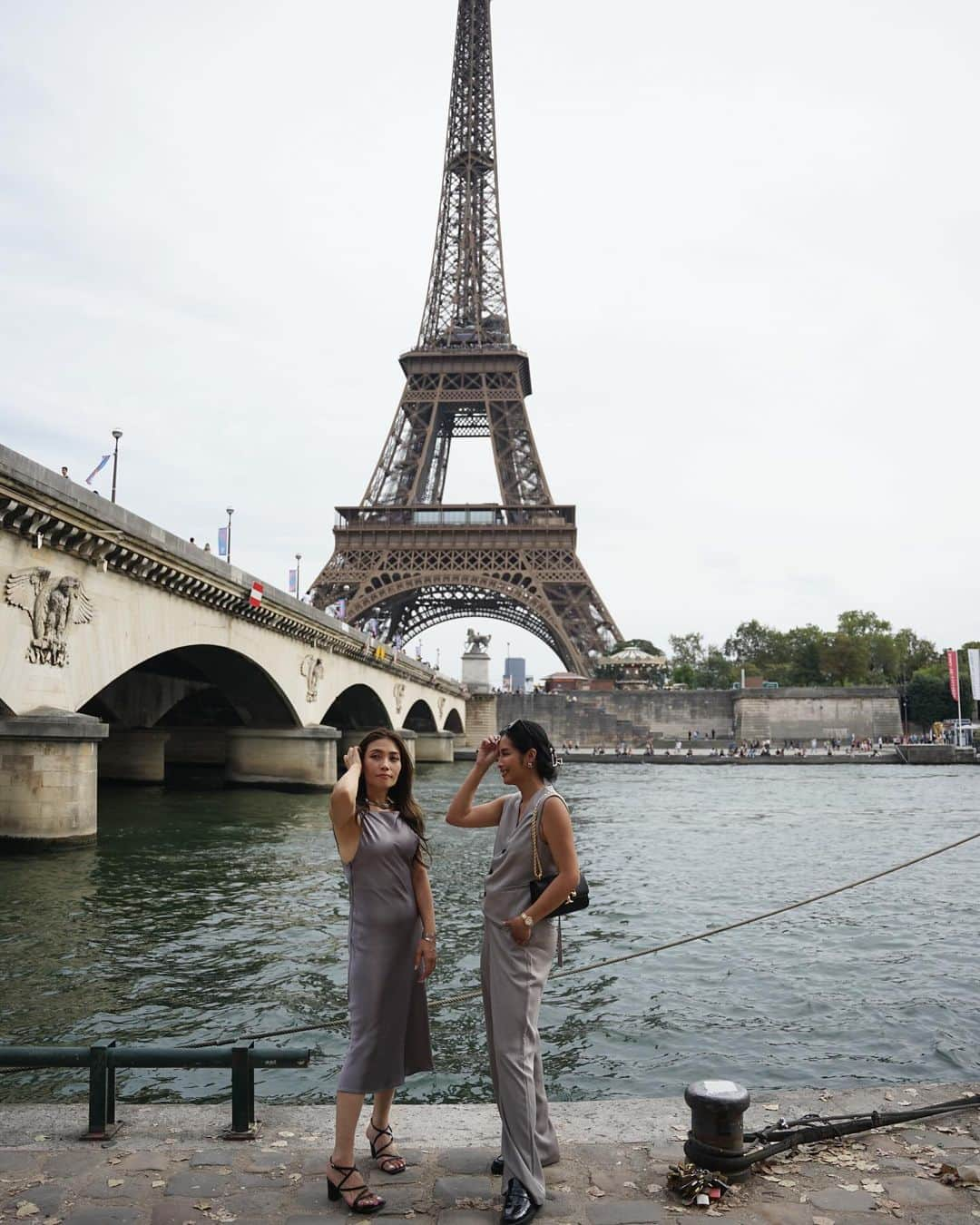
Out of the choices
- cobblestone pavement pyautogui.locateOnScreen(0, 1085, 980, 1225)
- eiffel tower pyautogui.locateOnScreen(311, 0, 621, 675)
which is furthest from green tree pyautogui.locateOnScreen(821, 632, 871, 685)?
cobblestone pavement pyautogui.locateOnScreen(0, 1085, 980, 1225)

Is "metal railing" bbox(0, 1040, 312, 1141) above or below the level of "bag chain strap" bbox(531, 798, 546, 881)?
below

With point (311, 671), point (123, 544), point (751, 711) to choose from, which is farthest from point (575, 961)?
point (751, 711)

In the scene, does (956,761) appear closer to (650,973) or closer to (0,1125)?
(650,973)

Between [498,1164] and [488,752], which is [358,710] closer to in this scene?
[488,752]

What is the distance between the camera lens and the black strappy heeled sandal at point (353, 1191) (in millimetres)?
4086

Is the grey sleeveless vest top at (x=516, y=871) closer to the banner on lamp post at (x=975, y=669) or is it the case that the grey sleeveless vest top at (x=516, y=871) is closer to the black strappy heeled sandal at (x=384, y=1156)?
the black strappy heeled sandal at (x=384, y=1156)

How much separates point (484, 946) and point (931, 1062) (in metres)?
4.60

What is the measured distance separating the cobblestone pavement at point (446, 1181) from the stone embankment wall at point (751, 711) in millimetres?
75958

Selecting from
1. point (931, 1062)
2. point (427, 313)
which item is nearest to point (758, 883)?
point (931, 1062)

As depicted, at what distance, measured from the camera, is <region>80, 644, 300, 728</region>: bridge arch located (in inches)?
1096

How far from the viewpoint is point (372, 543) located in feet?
244

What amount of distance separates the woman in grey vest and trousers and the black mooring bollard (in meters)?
0.63

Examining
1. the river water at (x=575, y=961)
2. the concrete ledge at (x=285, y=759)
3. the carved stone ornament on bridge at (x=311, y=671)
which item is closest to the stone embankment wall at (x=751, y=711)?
the carved stone ornament on bridge at (x=311, y=671)

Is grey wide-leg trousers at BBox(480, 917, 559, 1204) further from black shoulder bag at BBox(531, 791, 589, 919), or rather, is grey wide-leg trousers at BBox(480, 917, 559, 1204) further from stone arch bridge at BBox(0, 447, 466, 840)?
stone arch bridge at BBox(0, 447, 466, 840)
